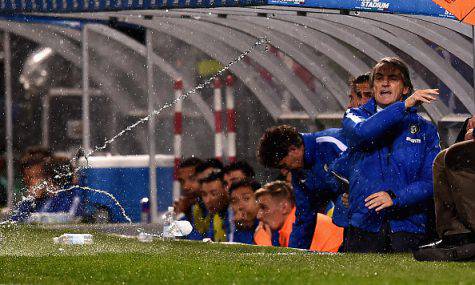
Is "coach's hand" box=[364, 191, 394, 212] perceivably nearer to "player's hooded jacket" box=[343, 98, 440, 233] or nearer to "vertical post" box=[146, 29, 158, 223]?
"player's hooded jacket" box=[343, 98, 440, 233]

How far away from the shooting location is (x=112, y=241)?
11.6m

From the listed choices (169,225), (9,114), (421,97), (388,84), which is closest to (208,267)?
(421,97)

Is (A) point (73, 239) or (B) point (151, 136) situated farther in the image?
(B) point (151, 136)

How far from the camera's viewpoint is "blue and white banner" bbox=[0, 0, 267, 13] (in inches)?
475

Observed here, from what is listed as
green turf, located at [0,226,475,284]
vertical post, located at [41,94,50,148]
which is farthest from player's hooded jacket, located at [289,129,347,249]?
vertical post, located at [41,94,50,148]

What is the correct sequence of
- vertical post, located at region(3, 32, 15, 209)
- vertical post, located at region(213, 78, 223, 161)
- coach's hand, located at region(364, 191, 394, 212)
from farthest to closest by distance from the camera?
vertical post, located at region(3, 32, 15, 209) < vertical post, located at region(213, 78, 223, 161) < coach's hand, located at region(364, 191, 394, 212)

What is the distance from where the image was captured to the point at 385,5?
468 inches

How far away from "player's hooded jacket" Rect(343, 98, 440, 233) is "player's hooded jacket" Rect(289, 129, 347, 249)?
3.30 feet

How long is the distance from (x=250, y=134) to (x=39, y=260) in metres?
7.68

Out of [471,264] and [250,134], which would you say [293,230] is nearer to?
[471,264]

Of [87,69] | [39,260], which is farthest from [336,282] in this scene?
[87,69]

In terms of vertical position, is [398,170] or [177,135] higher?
[177,135]

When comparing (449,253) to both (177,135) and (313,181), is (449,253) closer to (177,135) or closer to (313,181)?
(313,181)

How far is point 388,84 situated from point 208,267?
72.1 inches
